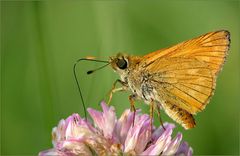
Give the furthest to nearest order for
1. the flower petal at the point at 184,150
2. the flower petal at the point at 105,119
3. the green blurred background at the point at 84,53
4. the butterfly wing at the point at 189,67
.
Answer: the green blurred background at the point at 84,53, the butterfly wing at the point at 189,67, the flower petal at the point at 105,119, the flower petal at the point at 184,150

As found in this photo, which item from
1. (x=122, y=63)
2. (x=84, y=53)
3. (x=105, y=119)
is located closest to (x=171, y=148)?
(x=105, y=119)

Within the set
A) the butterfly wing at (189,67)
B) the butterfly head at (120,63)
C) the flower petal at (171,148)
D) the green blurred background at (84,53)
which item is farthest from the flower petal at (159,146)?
the green blurred background at (84,53)

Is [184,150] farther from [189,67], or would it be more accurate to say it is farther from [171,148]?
[189,67]

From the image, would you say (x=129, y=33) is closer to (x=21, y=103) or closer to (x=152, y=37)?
(x=152, y=37)

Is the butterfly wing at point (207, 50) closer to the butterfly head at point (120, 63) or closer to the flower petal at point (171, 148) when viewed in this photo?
the butterfly head at point (120, 63)

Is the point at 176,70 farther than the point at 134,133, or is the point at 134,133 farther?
the point at 176,70

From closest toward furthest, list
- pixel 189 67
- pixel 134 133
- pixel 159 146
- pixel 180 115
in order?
pixel 159 146
pixel 134 133
pixel 180 115
pixel 189 67
